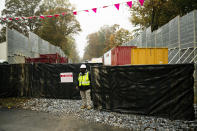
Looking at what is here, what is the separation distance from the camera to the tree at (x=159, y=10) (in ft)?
95.3

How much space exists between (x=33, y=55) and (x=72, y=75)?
13010 millimetres

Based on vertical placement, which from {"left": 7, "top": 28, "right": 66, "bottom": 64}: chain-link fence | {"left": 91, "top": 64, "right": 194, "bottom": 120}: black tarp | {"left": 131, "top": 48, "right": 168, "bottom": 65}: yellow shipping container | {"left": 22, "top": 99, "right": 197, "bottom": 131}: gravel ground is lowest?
{"left": 22, "top": 99, "right": 197, "bottom": 131}: gravel ground

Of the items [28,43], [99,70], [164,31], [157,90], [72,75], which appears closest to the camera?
[157,90]

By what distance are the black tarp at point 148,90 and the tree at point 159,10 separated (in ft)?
89.8

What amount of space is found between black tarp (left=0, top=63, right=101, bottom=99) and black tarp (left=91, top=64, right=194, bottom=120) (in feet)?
9.78

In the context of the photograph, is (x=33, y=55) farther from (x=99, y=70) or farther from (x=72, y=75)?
(x=99, y=70)

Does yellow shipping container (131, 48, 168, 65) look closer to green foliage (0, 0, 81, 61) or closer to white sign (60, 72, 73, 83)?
white sign (60, 72, 73, 83)

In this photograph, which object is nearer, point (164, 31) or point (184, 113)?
point (184, 113)

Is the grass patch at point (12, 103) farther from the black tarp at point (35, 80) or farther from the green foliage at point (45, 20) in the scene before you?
the green foliage at point (45, 20)

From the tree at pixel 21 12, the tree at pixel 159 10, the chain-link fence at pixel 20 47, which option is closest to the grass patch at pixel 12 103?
the chain-link fence at pixel 20 47

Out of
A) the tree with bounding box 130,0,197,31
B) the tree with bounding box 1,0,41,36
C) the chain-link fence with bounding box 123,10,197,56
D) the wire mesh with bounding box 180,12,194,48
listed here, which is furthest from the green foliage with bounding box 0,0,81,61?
the wire mesh with bounding box 180,12,194,48

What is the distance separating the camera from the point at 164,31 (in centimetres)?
1670

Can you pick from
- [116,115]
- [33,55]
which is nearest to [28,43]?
[33,55]

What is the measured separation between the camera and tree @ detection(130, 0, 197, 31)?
29.1m
